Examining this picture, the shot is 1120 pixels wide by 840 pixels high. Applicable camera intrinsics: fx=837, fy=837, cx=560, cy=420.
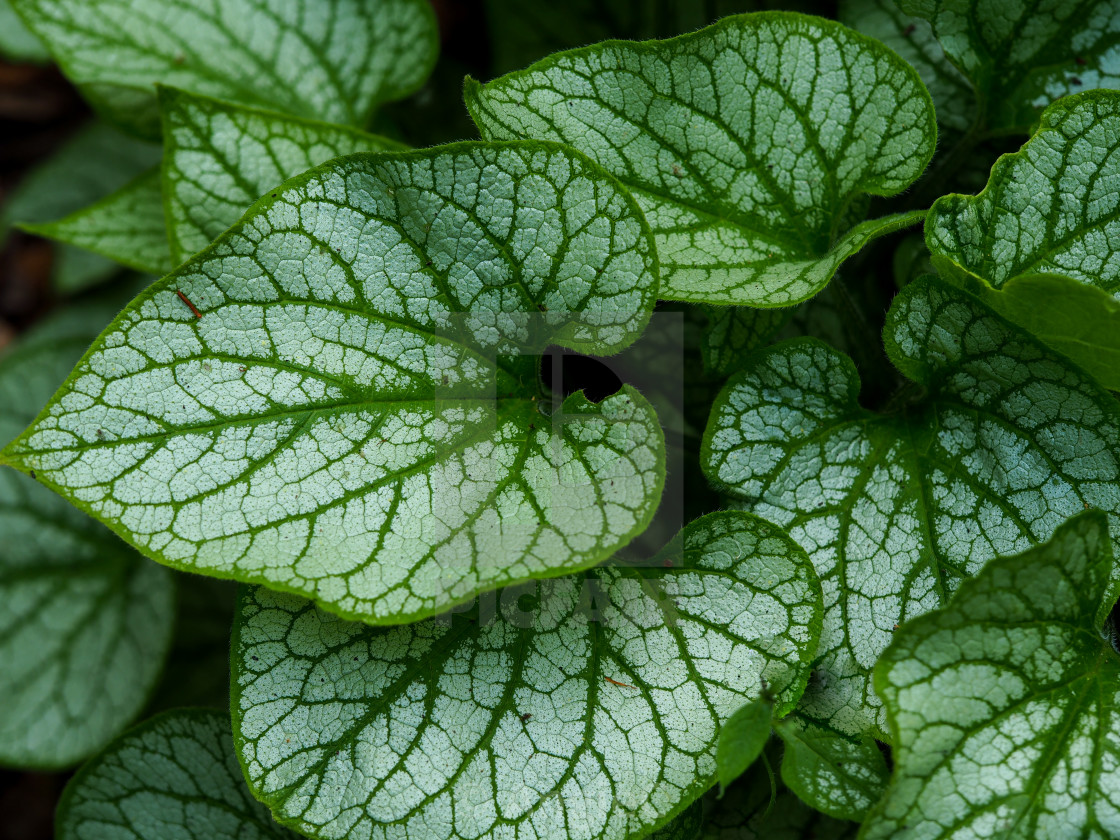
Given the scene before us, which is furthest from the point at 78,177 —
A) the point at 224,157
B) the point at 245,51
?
the point at 224,157

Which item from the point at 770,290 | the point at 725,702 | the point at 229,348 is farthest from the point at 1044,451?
the point at 229,348

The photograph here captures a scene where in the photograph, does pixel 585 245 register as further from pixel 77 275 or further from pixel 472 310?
pixel 77 275

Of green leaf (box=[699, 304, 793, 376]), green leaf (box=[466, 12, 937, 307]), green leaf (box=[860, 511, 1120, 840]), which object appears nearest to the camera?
green leaf (box=[860, 511, 1120, 840])

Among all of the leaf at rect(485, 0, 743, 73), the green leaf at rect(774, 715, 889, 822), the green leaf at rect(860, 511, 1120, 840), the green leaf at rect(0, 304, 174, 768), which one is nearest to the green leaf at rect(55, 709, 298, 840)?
the green leaf at rect(0, 304, 174, 768)

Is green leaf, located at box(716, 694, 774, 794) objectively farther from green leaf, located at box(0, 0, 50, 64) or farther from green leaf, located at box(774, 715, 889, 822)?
green leaf, located at box(0, 0, 50, 64)

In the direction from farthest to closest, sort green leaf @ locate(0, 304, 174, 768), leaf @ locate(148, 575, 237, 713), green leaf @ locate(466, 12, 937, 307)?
leaf @ locate(148, 575, 237, 713) < green leaf @ locate(0, 304, 174, 768) < green leaf @ locate(466, 12, 937, 307)
